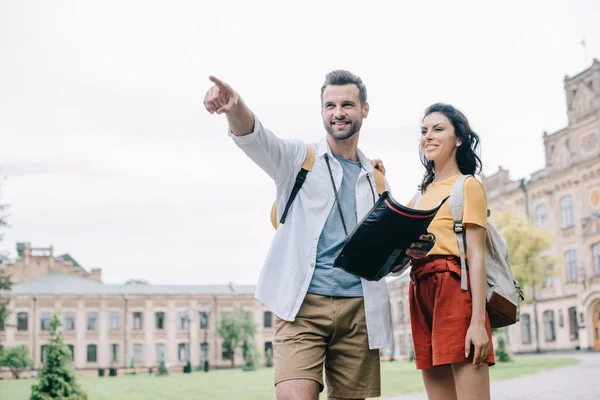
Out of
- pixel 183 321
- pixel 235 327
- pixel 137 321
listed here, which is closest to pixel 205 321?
pixel 183 321

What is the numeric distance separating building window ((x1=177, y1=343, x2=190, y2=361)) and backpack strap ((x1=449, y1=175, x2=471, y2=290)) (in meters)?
48.1

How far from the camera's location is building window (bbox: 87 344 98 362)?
157 ft

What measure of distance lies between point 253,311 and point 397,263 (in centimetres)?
4808

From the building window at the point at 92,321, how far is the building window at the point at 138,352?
3.09 metres

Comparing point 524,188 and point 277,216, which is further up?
point 524,188

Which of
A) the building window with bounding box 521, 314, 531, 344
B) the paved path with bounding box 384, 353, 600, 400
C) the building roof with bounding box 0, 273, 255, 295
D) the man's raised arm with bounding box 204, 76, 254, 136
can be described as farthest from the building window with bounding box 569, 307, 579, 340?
the man's raised arm with bounding box 204, 76, 254, 136

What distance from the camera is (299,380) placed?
2918 millimetres

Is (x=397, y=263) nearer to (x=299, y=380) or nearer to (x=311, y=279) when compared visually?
(x=311, y=279)

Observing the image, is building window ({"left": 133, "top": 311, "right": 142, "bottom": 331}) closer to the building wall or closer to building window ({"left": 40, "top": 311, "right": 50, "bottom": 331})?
the building wall

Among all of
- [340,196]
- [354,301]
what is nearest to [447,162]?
[340,196]

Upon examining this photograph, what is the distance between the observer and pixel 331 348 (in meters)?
3.15

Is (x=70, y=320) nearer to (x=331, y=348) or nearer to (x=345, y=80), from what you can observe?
(x=331, y=348)

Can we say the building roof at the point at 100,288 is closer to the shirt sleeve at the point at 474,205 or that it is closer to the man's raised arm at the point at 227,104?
the shirt sleeve at the point at 474,205

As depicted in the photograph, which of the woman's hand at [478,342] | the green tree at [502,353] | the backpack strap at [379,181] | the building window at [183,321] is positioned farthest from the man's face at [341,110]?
the building window at [183,321]
